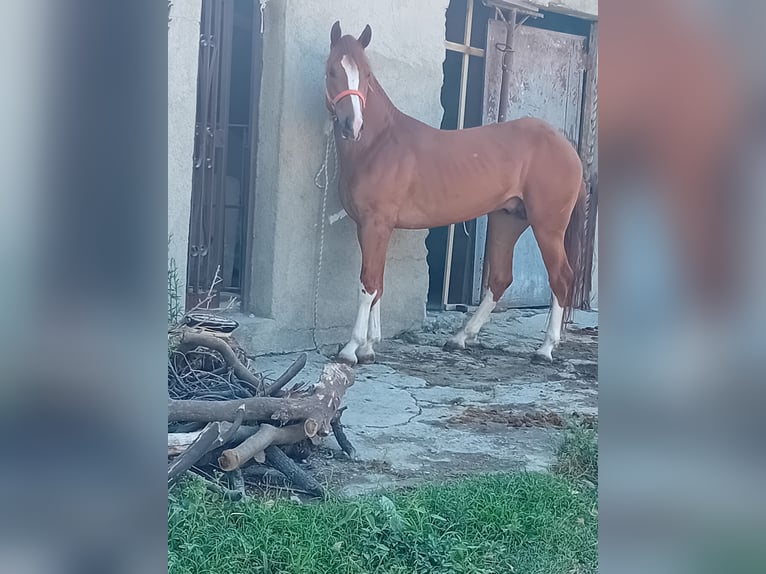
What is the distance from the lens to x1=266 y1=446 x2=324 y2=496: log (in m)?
2.23

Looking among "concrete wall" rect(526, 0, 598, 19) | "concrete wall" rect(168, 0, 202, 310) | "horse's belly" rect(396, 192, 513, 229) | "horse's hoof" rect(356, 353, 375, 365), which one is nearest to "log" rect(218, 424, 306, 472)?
"concrete wall" rect(168, 0, 202, 310)

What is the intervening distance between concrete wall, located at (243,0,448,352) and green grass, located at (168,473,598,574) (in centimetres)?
193

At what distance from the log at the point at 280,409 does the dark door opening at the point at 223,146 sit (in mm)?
1303

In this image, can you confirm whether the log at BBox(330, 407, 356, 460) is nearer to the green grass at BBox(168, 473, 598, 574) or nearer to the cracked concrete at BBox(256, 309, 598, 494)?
the cracked concrete at BBox(256, 309, 598, 494)

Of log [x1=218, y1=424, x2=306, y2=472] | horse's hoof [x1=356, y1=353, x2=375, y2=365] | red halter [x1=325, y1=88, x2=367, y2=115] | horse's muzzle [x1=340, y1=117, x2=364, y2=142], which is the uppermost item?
red halter [x1=325, y1=88, x2=367, y2=115]

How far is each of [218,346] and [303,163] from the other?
155 centimetres

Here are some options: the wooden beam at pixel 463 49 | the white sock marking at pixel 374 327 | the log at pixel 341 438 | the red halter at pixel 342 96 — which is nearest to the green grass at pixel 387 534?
the log at pixel 341 438

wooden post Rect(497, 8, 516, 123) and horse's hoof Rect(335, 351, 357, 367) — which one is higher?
wooden post Rect(497, 8, 516, 123)

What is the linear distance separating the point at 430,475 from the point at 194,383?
88 centimetres

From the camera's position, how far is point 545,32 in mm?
5844

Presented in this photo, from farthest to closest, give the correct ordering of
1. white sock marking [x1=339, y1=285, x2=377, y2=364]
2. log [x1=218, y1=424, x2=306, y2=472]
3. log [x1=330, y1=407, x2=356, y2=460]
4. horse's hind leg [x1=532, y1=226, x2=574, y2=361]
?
horse's hind leg [x1=532, y1=226, x2=574, y2=361] → white sock marking [x1=339, y1=285, x2=377, y2=364] → log [x1=330, y1=407, x2=356, y2=460] → log [x1=218, y1=424, x2=306, y2=472]

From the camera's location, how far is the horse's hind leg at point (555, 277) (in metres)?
4.42
